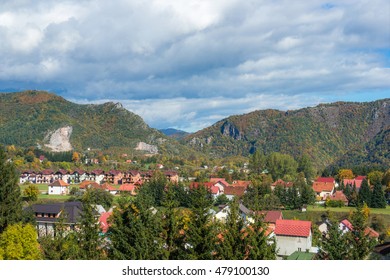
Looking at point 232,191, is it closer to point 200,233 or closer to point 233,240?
point 200,233

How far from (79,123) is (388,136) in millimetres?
108969

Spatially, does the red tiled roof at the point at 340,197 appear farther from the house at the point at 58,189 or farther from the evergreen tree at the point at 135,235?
the evergreen tree at the point at 135,235

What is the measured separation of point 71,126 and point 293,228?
422 ft

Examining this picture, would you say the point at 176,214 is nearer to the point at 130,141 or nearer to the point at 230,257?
the point at 230,257

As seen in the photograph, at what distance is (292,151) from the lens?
17662cm

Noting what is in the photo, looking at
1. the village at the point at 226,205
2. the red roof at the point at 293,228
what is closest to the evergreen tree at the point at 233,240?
the village at the point at 226,205

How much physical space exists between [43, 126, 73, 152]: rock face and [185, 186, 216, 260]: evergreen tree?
12893 cm

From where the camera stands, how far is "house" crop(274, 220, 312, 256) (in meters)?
29.5

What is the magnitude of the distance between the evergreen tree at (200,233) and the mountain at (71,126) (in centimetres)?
12426

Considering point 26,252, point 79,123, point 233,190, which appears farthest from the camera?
point 79,123

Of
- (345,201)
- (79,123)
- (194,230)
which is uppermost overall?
(79,123)

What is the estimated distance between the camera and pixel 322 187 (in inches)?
2621

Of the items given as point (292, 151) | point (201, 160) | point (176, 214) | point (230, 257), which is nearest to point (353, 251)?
point (230, 257)

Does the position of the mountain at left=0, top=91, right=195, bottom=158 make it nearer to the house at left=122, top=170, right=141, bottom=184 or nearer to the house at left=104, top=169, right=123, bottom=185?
the house at left=104, top=169, right=123, bottom=185
